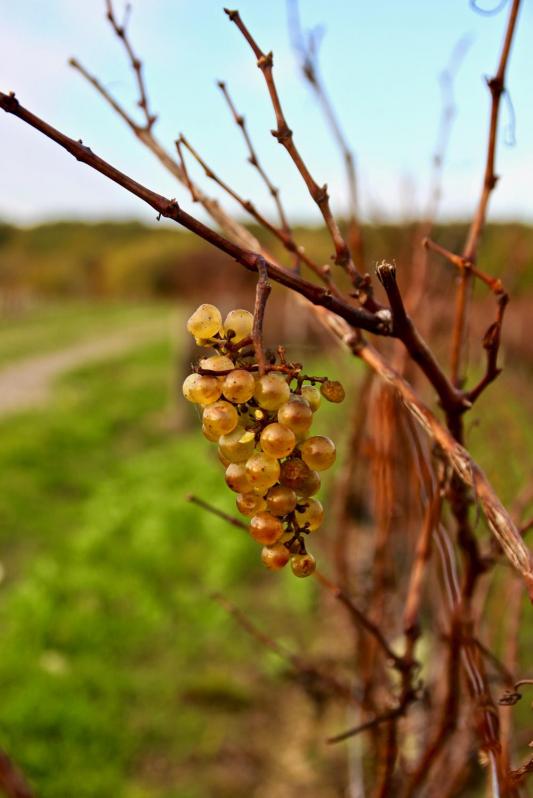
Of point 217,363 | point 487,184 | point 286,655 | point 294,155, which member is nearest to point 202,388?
point 217,363

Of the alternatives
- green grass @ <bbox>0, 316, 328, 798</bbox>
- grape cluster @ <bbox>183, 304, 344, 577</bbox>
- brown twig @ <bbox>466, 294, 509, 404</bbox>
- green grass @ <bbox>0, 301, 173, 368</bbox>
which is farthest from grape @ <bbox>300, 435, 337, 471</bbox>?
green grass @ <bbox>0, 301, 173, 368</bbox>

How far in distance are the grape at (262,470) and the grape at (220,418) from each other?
33 mm

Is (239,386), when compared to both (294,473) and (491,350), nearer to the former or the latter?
(294,473)

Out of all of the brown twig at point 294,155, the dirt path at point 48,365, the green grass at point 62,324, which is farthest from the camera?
the green grass at point 62,324

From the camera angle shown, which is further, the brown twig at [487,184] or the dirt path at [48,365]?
the dirt path at [48,365]

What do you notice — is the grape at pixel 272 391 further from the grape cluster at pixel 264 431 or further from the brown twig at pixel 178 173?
the brown twig at pixel 178 173

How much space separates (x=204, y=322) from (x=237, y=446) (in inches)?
4.1

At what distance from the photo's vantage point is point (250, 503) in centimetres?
63

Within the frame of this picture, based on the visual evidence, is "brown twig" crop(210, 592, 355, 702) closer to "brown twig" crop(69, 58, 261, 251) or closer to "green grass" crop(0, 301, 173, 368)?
"brown twig" crop(69, 58, 261, 251)

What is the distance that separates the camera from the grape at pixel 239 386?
58cm

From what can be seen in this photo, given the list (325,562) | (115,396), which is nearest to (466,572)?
(325,562)

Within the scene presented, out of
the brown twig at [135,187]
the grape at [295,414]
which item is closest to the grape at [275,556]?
the grape at [295,414]

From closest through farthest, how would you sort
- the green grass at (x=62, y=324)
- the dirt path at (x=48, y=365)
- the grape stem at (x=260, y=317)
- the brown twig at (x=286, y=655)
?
the grape stem at (x=260, y=317)
the brown twig at (x=286, y=655)
the dirt path at (x=48, y=365)
the green grass at (x=62, y=324)

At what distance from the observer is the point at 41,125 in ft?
1.87
